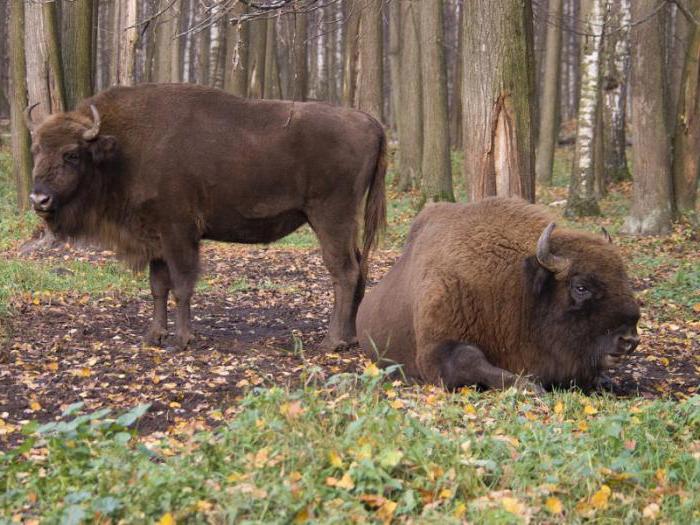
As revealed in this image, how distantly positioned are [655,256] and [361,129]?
6.15 m

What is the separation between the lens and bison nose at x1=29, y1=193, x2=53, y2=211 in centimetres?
830

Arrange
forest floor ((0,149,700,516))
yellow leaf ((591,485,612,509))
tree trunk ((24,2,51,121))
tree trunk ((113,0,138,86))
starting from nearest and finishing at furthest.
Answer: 1. yellow leaf ((591,485,612,509))
2. forest floor ((0,149,700,516))
3. tree trunk ((24,2,51,121))
4. tree trunk ((113,0,138,86))

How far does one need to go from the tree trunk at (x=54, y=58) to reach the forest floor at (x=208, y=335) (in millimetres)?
1989

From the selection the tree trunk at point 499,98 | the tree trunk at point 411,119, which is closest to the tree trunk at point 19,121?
the tree trunk at point 499,98

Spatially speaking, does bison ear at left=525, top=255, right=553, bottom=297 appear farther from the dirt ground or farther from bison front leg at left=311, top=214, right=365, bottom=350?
bison front leg at left=311, top=214, right=365, bottom=350

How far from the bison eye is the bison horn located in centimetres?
419

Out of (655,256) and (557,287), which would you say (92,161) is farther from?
(655,256)

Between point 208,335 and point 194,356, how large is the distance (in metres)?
1.00

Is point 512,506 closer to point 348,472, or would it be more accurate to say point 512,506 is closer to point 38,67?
point 348,472

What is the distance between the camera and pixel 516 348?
671 cm

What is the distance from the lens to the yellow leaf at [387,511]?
157 inches

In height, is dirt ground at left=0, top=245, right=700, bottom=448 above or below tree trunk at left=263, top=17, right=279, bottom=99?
below

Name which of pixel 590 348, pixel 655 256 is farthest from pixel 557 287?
pixel 655 256

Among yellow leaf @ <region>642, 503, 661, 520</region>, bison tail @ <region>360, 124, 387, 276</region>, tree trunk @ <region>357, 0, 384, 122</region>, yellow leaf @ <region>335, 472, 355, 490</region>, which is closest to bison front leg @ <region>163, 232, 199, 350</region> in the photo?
bison tail @ <region>360, 124, 387, 276</region>
